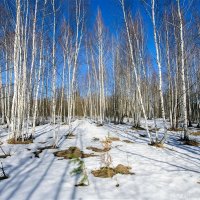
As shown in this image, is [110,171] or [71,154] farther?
[71,154]

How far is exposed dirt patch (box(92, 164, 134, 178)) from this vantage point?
5.85m


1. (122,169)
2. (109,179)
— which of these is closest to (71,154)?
(122,169)

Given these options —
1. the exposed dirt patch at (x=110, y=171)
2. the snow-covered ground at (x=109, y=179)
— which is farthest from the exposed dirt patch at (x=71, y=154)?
the exposed dirt patch at (x=110, y=171)

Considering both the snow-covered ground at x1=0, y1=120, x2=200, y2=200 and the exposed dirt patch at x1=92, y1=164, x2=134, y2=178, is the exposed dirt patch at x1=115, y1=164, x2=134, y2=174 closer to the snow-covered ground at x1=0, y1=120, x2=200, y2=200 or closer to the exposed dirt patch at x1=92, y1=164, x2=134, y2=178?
the exposed dirt patch at x1=92, y1=164, x2=134, y2=178

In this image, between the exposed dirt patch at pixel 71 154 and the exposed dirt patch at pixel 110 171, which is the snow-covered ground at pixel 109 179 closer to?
the exposed dirt patch at pixel 110 171

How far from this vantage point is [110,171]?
6035mm

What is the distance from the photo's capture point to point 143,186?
5070mm

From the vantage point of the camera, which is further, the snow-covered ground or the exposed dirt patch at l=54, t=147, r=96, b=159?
the exposed dirt patch at l=54, t=147, r=96, b=159

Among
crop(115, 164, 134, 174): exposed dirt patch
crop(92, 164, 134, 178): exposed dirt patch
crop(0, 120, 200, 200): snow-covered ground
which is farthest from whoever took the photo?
crop(115, 164, 134, 174): exposed dirt patch

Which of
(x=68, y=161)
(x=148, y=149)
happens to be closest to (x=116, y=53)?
(x=148, y=149)

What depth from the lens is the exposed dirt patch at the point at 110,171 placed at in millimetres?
5848

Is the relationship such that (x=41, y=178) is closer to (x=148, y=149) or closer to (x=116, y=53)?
(x=148, y=149)

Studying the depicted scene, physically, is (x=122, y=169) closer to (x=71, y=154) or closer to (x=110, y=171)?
(x=110, y=171)

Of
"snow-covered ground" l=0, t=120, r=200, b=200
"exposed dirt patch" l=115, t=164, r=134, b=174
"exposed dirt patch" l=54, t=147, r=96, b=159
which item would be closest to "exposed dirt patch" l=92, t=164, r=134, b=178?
"exposed dirt patch" l=115, t=164, r=134, b=174
